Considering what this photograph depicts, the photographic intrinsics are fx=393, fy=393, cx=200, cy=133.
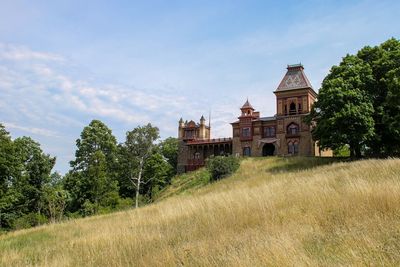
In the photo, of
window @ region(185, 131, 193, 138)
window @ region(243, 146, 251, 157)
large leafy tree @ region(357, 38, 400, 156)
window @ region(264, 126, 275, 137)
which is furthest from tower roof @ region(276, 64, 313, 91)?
window @ region(185, 131, 193, 138)

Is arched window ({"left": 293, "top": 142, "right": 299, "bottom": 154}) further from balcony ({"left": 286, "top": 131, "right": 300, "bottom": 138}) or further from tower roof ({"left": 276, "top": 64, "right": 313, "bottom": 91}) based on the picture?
tower roof ({"left": 276, "top": 64, "right": 313, "bottom": 91})

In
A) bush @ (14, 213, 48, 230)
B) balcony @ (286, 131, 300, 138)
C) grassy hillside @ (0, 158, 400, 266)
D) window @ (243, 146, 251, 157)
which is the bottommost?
bush @ (14, 213, 48, 230)

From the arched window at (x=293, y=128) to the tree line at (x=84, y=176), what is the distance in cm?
1799

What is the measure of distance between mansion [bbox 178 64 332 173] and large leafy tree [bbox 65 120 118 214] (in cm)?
1462

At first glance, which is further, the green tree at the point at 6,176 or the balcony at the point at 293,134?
the balcony at the point at 293,134

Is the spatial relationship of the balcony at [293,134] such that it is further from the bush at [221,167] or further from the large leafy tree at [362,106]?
the bush at [221,167]

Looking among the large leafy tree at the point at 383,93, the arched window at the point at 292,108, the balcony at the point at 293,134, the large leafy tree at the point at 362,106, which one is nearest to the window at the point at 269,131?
the balcony at the point at 293,134

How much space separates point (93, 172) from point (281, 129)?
2622 cm

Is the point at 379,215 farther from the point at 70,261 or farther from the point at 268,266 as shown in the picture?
the point at 70,261

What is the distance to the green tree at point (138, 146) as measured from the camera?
50719mm

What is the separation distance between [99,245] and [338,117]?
103 ft

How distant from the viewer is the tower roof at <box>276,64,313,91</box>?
179 feet

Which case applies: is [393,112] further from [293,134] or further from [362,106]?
[293,134]

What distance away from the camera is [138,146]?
51.1m
